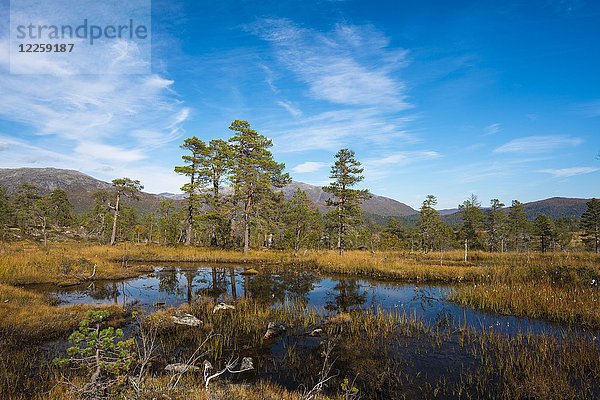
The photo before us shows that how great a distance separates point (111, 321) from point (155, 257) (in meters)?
21.6

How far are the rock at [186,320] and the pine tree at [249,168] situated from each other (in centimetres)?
2090

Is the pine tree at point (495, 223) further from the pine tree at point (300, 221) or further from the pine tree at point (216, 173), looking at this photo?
the pine tree at point (216, 173)

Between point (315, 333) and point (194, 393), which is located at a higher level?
point (194, 393)

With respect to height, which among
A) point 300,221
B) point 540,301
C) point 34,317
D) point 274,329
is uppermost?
point 300,221

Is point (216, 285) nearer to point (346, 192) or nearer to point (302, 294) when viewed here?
point (302, 294)

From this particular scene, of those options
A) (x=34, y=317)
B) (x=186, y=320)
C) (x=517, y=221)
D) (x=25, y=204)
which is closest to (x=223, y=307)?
(x=186, y=320)

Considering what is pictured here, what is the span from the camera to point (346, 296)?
17422mm

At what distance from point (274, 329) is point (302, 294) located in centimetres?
666

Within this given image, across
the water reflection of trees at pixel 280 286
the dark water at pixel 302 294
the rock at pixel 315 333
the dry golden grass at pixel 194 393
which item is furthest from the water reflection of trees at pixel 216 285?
the dry golden grass at pixel 194 393

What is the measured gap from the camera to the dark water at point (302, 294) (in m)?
12.9

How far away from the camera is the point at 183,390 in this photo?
16.8ft

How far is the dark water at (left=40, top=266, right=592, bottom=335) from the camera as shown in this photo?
12.9 meters

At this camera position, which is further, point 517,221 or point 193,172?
point 517,221

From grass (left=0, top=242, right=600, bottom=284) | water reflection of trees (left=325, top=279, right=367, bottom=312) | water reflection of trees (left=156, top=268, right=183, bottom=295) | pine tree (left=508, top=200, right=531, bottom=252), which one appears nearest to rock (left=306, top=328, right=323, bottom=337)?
water reflection of trees (left=325, top=279, right=367, bottom=312)
